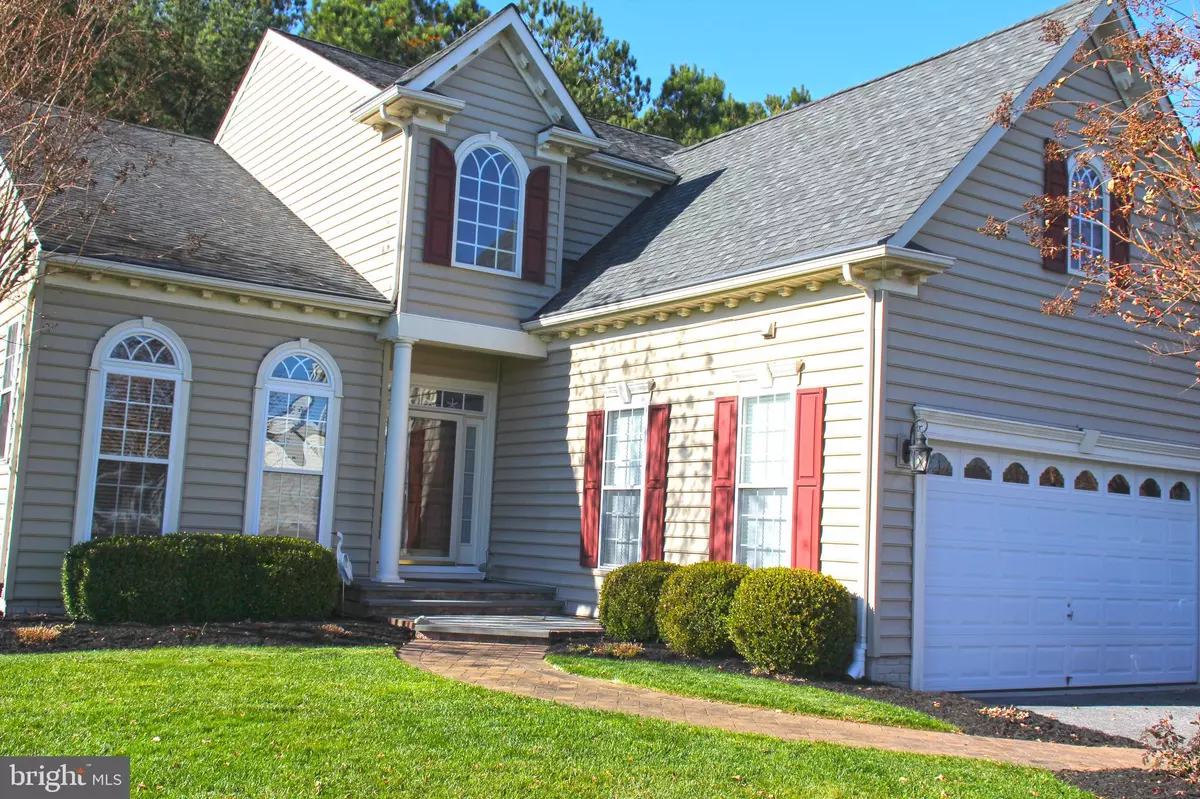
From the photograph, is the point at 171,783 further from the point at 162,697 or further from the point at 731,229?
the point at 731,229

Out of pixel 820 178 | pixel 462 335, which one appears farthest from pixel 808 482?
pixel 462 335

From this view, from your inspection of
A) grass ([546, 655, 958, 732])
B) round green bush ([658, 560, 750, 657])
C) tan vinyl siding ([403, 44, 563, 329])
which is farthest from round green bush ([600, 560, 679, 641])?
tan vinyl siding ([403, 44, 563, 329])

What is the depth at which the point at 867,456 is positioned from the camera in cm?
1087

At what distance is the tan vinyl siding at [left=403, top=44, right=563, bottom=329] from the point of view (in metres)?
14.8

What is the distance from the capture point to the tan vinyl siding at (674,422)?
1116 cm

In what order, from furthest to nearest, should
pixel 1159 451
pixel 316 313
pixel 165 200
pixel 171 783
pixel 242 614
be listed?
pixel 165 200
pixel 316 313
pixel 1159 451
pixel 242 614
pixel 171 783

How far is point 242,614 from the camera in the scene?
492 inches

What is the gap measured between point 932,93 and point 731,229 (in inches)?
116

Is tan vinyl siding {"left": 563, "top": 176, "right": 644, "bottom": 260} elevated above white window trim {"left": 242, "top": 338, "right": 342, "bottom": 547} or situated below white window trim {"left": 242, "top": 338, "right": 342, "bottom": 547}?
above

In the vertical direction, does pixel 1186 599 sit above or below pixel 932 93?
below

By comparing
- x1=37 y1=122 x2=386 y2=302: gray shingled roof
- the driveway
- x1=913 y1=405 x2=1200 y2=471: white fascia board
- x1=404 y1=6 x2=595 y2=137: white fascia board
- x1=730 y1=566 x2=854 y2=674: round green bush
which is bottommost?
the driveway

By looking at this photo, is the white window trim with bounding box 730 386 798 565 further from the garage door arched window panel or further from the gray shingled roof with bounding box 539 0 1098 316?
the garage door arched window panel

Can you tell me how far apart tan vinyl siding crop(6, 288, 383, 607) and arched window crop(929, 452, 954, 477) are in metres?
6.85

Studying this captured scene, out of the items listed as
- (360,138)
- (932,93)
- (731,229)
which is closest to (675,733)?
(731,229)
